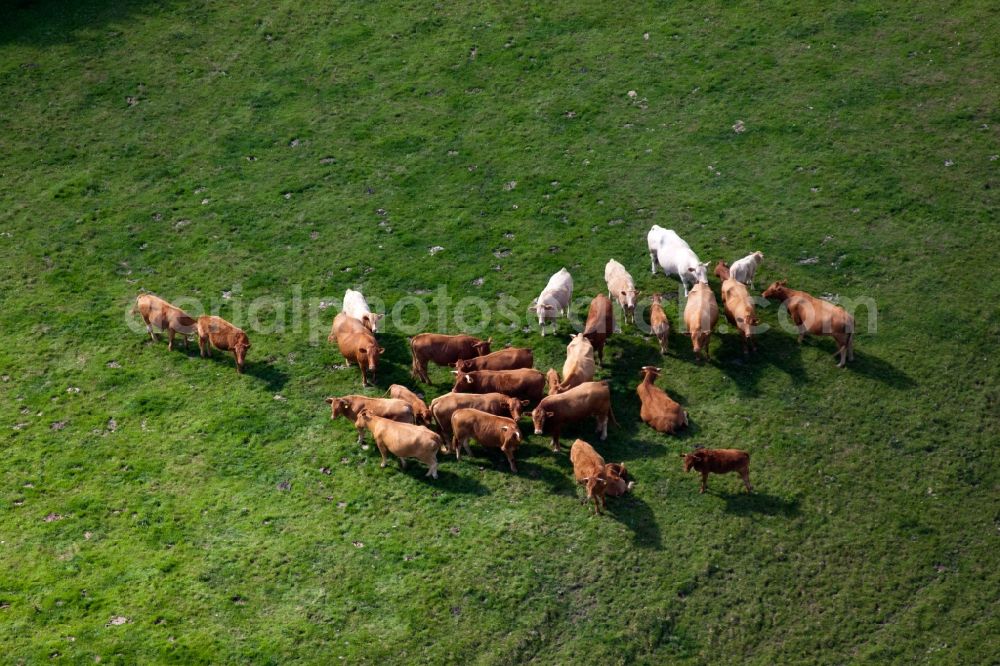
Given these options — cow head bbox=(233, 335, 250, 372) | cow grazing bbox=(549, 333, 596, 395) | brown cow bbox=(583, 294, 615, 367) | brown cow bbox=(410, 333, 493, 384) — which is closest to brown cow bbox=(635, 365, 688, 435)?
cow grazing bbox=(549, 333, 596, 395)

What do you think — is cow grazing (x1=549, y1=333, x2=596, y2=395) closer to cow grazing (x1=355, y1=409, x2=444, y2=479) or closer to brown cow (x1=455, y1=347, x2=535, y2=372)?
brown cow (x1=455, y1=347, x2=535, y2=372)

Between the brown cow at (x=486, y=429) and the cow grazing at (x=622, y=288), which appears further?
the cow grazing at (x=622, y=288)

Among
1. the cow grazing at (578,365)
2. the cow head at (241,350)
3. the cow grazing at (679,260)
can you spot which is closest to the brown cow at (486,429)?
the cow grazing at (578,365)

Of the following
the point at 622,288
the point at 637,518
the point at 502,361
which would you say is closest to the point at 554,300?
the point at 622,288

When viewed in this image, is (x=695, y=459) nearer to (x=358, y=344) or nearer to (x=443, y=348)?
(x=443, y=348)

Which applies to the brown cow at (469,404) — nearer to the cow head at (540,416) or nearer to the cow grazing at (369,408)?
the cow head at (540,416)
